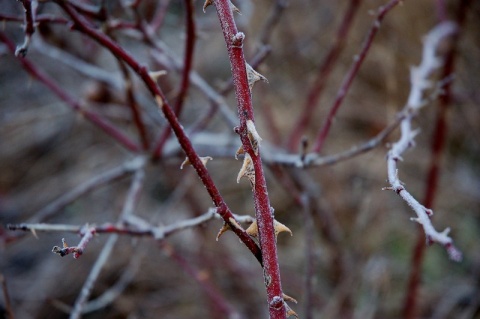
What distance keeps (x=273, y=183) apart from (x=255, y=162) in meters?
1.96

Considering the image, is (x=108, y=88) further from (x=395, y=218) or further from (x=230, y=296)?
(x=395, y=218)

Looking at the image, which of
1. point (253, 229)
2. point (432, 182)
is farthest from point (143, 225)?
point (432, 182)

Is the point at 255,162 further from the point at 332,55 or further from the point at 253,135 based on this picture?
the point at 332,55

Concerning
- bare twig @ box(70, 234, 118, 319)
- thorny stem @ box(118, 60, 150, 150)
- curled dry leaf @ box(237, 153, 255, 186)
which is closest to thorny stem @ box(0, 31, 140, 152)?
thorny stem @ box(118, 60, 150, 150)

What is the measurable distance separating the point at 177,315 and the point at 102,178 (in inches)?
44.6

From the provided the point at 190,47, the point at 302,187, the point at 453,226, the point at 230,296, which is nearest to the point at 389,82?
the point at 453,226

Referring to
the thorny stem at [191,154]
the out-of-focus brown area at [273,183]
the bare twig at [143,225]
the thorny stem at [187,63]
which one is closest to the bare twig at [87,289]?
the bare twig at [143,225]

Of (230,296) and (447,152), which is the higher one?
(447,152)

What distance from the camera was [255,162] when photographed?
0.55 meters

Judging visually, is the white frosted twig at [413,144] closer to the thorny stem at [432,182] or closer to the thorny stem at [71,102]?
the thorny stem at [432,182]

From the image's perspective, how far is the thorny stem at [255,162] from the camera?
53cm

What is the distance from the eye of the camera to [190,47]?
106cm

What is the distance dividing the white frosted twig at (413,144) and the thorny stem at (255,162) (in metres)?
0.15

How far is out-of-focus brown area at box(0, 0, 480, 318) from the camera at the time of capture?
73.4 inches
